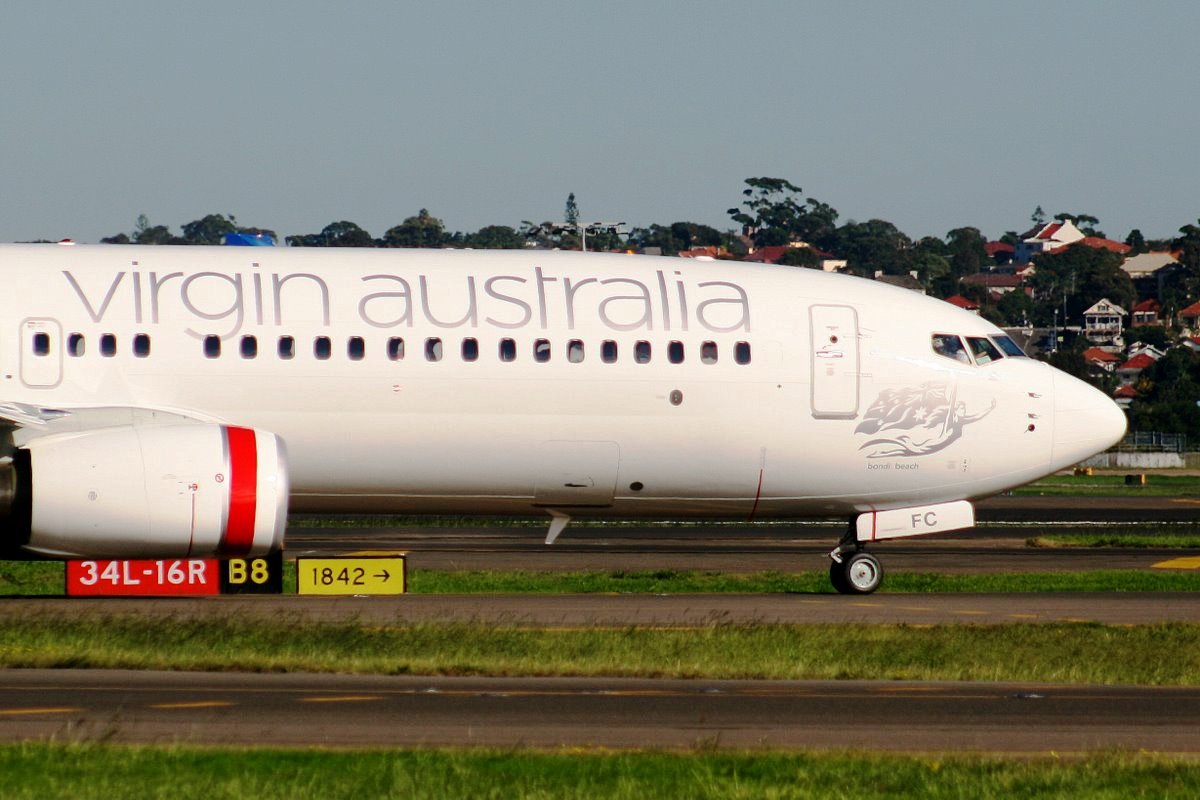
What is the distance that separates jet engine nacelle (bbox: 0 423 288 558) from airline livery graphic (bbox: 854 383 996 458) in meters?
9.09

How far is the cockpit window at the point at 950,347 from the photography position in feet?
86.0

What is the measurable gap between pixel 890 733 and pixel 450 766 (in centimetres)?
396

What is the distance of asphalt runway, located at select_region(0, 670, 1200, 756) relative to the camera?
1438 cm

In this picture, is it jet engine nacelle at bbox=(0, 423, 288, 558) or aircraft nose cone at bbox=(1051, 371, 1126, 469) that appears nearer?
jet engine nacelle at bbox=(0, 423, 288, 558)

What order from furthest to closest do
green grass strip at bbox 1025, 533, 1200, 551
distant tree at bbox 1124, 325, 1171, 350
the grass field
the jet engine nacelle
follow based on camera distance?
distant tree at bbox 1124, 325, 1171, 350 < the grass field < green grass strip at bbox 1025, 533, 1200, 551 < the jet engine nacelle

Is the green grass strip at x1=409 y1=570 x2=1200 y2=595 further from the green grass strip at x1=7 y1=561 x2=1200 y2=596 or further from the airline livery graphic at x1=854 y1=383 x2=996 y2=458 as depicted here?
the airline livery graphic at x1=854 y1=383 x2=996 y2=458

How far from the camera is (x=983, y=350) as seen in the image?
2644 centimetres

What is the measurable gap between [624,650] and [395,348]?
235 inches

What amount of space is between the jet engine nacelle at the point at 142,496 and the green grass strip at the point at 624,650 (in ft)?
3.23

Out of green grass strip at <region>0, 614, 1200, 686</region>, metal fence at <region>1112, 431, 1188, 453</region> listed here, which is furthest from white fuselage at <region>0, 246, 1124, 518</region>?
metal fence at <region>1112, 431, 1188, 453</region>

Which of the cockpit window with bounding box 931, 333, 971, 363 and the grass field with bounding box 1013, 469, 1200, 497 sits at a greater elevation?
the cockpit window with bounding box 931, 333, 971, 363

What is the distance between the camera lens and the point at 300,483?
→ 24.2 meters

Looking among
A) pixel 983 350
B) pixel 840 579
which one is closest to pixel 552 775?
pixel 840 579

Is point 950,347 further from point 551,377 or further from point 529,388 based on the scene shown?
point 529,388
